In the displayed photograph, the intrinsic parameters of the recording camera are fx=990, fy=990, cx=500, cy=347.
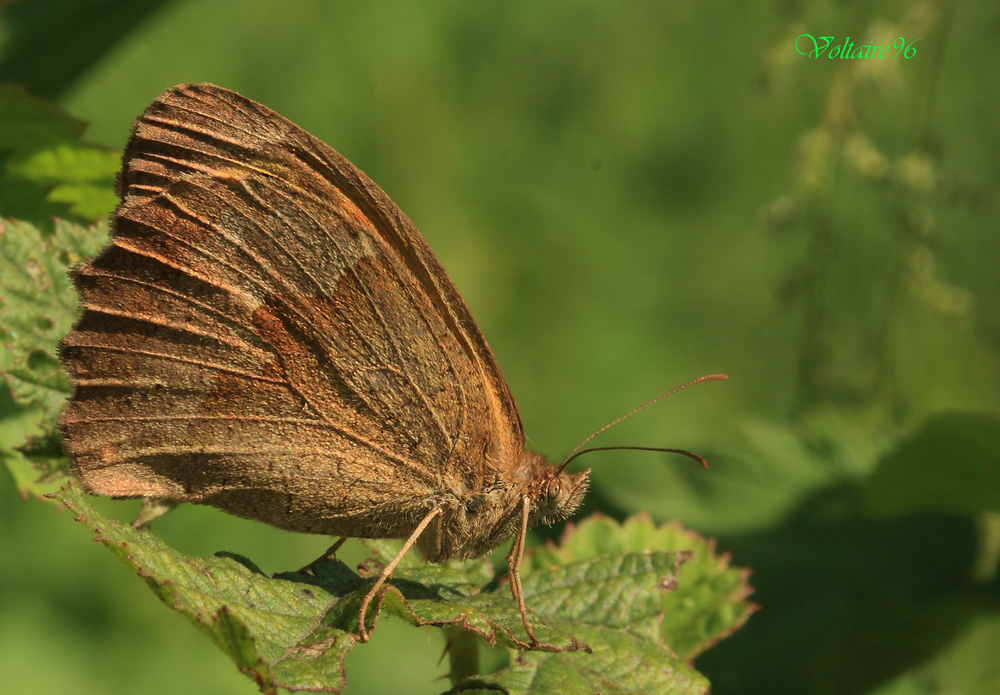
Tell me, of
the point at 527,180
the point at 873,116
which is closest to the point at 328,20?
the point at 527,180

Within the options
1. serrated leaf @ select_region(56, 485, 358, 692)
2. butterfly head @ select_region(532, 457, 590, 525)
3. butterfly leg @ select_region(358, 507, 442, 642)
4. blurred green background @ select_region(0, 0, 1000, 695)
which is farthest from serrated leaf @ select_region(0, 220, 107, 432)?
butterfly head @ select_region(532, 457, 590, 525)

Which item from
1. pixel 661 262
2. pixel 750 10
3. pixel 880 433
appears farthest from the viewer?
pixel 661 262

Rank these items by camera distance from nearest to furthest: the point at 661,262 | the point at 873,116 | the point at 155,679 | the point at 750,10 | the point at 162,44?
1. the point at 155,679
2. the point at 873,116
3. the point at 162,44
4. the point at 750,10
5. the point at 661,262

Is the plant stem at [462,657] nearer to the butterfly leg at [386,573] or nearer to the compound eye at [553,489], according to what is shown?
the butterfly leg at [386,573]

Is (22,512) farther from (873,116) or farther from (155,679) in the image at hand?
(873,116)

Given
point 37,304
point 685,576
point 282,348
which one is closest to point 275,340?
point 282,348

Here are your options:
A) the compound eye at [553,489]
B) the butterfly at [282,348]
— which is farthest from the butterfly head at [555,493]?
the butterfly at [282,348]
